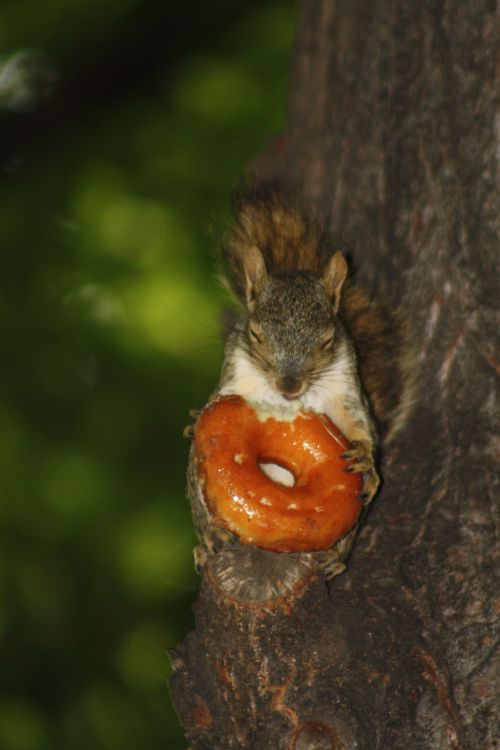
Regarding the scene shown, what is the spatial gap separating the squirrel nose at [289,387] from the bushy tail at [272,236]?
49 centimetres

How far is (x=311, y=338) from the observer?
2238mm

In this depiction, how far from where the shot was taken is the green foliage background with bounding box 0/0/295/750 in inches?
140

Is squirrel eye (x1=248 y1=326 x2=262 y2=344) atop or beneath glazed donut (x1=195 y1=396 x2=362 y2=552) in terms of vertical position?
atop

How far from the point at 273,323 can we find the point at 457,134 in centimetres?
66

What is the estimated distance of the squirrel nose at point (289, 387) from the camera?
2.12 m

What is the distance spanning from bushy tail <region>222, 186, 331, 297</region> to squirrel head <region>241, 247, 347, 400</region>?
7.6 inches

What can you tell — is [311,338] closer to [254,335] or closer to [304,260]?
[254,335]

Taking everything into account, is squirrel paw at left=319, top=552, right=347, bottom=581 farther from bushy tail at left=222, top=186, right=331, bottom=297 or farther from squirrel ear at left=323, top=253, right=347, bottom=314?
bushy tail at left=222, top=186, right=331, bottom=297

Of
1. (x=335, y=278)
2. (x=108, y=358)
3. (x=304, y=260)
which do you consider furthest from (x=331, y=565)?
(x=108, y=358)

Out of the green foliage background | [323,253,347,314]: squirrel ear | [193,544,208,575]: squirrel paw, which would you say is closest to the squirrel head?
[323,253,347,314]: squirrel ear

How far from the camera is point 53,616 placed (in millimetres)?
3738

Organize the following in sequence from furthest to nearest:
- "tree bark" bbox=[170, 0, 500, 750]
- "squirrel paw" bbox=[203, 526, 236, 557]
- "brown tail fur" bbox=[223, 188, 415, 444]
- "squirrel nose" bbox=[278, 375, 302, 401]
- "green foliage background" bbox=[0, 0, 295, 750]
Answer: "green foliage background" bbox=[0, 0, 295, 750] → "brown tail fur" bbox=[223, 188, 415, 444] → "squirrel nose" bbox=[278, 375, 302, 401] → "squirrel paw" bbox=[203, 526, 236, 557] → "tree bark" bbox=[170, 0, 500, 750]

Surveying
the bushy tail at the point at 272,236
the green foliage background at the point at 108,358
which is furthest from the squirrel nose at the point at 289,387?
the green foliage background at the point at 108,358

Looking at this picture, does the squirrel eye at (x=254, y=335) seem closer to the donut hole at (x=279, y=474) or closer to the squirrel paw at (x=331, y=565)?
Answer: the donut hole at (x=279, y=474)
